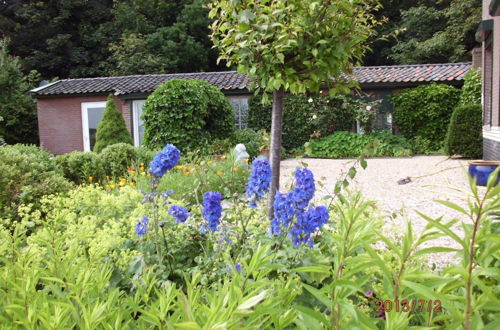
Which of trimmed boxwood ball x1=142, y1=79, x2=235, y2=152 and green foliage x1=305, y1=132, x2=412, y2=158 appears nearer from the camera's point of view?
trimmed boxwood ball x1=142, y1=79, x2=235, y2=152

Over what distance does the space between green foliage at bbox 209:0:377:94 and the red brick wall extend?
16238 mm

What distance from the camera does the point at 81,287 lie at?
1.01 m

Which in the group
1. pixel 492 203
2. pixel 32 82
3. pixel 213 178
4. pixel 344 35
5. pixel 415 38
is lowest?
pixel 213 178

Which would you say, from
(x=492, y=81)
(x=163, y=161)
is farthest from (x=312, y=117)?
(x=163, y=161)

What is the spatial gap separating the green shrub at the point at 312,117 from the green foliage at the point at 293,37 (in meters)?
12.7

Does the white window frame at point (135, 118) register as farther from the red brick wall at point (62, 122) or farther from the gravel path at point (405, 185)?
the gravel path at point (405, 185)

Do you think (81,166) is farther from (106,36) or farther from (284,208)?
(106,36)

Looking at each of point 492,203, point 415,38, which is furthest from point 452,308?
point 415,38

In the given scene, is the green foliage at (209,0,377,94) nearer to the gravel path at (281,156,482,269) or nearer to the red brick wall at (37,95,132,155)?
the gravel path at (281,156,482,269)

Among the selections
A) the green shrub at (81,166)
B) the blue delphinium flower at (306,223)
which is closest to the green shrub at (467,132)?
the green shrub at (81,166)

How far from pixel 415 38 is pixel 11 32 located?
913 inches

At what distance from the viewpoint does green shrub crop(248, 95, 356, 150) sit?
15.8m

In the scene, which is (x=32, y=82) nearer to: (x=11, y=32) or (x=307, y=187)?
(x=11, y=32)

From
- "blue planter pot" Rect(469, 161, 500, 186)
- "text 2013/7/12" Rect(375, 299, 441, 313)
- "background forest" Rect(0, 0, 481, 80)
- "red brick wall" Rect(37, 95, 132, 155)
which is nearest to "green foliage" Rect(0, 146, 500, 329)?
"text 2013/7/12" Rect(375, 299, 441, 313)
